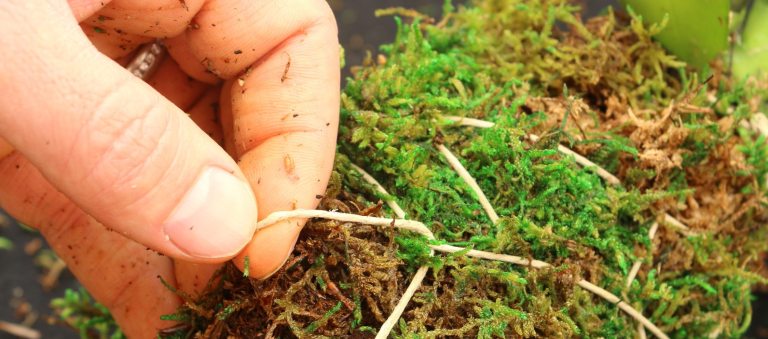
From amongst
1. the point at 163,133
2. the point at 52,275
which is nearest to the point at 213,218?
the point at 163,133

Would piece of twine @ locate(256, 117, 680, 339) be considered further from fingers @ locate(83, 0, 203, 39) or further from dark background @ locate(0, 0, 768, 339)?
dark background @ locate(0, 0, 768, 339)

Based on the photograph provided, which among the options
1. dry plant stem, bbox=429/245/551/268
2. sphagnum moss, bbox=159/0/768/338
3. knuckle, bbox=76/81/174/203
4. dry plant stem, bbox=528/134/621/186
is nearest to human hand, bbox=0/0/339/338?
knuckle, bbox=76/81/174/203

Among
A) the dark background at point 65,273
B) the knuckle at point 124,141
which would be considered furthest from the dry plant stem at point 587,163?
the dark background at point 65,273

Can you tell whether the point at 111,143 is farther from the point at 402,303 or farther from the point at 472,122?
the point at 472,122

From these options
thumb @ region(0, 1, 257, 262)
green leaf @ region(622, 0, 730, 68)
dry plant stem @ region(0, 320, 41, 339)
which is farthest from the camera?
dry plant stem @ region(0, 320, 41, 339)

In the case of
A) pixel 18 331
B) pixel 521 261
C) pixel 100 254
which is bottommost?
pixel 18 331

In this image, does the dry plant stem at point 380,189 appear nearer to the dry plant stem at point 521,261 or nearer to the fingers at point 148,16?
the dry plant stem at point 521,261

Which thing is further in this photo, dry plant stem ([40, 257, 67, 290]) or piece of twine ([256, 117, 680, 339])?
dry plant stem ([40, 257, 67, 290])
